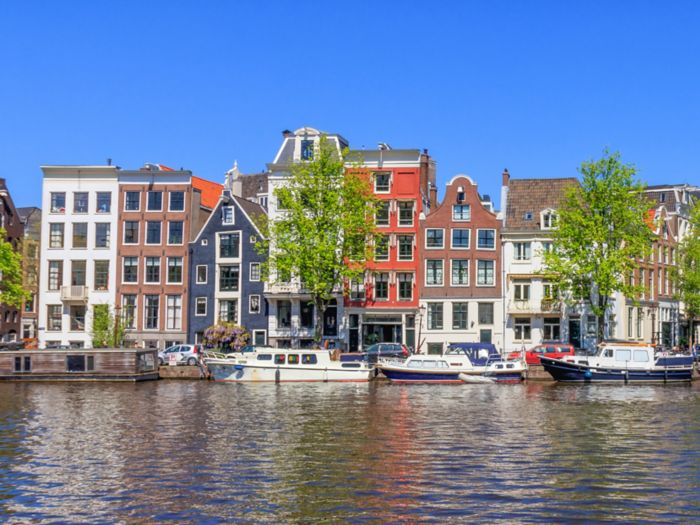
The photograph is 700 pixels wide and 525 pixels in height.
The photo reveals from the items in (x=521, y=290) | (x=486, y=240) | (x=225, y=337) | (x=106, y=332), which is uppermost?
(x=486, y=240)

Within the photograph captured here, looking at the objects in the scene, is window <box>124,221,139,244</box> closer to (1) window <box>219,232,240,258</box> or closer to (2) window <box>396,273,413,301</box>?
(1) window <box>219,232,240,258</box>

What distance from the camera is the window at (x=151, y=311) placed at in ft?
295

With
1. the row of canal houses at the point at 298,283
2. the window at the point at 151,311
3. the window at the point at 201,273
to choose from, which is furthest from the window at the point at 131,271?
the window at the point at 201,273

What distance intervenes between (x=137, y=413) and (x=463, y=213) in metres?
45.7

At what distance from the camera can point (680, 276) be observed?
312ft

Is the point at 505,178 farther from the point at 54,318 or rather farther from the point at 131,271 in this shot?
the point at 54,318

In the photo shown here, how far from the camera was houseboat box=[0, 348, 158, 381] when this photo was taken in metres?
68.8

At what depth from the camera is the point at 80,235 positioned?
3627 inches

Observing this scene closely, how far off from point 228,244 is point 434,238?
19127 millimetres

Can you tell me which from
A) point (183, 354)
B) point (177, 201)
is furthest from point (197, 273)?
point (183, 354)

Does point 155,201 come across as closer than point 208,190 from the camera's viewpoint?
Yes

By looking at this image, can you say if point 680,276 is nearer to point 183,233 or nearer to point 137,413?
point 183,233

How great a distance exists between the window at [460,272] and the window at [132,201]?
101ft

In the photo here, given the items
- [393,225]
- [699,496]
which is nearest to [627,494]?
[699,496]
